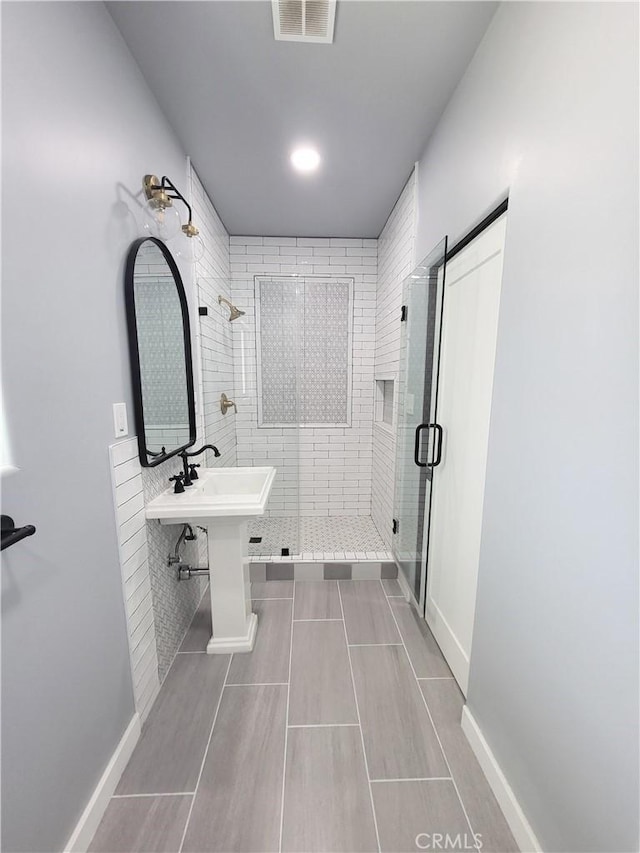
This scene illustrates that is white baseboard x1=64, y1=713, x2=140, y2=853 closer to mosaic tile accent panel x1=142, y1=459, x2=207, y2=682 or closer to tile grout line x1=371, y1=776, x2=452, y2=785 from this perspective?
mosaic tile accent panel x1=142, y1=459, x2=207, y2=682

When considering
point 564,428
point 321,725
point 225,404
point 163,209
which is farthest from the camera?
point 225,404

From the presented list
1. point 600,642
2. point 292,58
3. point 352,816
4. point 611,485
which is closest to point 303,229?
point 292,58

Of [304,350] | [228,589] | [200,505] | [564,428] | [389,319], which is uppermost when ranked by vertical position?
[389,319]

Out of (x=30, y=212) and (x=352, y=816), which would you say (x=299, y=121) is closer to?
(x=30, y=212)

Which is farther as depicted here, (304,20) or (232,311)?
(232,311)

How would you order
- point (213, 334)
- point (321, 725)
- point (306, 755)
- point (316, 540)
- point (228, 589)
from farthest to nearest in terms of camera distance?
point (316, 540)
point (213, 334)
point (228, 589)
point (321, 725)
point (306, 755)

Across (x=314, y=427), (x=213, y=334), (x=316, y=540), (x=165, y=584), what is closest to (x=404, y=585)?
(x=316, y=540)

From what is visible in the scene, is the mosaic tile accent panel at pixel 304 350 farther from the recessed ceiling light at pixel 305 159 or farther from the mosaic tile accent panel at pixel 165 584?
the mosaic tile accent panel at pixel 165 584

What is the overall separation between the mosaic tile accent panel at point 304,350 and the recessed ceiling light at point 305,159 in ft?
2.72

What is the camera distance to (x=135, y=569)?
1307mm

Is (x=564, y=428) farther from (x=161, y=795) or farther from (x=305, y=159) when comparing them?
(x=305, y=159)

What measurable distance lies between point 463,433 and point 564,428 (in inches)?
25.7

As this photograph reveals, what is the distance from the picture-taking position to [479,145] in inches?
48.8

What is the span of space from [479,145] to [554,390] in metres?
Result: 1.08
